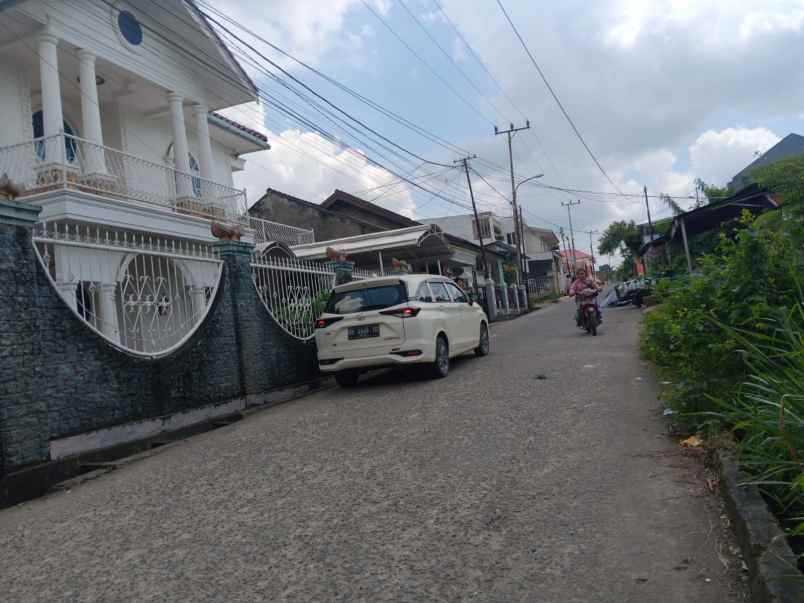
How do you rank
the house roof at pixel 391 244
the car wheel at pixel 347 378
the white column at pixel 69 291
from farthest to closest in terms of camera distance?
the house roof at pixel 391 244
the car wheel at pixel 347 378
the white column at pixel 69 291

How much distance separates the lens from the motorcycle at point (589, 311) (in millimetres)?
14101

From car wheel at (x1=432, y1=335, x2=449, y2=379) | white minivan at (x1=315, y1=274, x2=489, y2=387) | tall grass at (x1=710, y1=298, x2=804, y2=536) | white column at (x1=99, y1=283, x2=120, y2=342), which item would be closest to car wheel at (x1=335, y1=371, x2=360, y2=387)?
white minivan at (x1=315, y1=274, x2=489, y2=387)

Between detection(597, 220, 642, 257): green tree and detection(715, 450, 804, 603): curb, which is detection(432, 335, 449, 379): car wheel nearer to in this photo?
detection(715, 450, 804, 603): curb

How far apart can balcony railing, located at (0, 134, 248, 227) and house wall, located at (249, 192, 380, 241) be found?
13.6 meters

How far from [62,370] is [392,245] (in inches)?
528

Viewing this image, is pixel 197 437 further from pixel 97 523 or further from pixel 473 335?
pixel 473 335

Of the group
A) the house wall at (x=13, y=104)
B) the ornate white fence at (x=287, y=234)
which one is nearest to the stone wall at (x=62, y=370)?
the house wall at (x=13, y=104)

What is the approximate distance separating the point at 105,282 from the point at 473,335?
6.32m

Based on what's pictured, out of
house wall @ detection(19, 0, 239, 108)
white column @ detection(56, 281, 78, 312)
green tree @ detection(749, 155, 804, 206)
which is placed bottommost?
white column @ detection(56, 281, 78, 312)

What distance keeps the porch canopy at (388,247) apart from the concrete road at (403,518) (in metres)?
12.2

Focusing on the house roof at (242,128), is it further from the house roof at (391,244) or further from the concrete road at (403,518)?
the concrete road at (403,518)

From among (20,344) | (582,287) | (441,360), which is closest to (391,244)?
(582,287)

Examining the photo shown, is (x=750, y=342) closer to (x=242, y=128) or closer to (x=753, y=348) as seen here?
(x=753, y=348)

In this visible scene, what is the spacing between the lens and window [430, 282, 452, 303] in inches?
390
